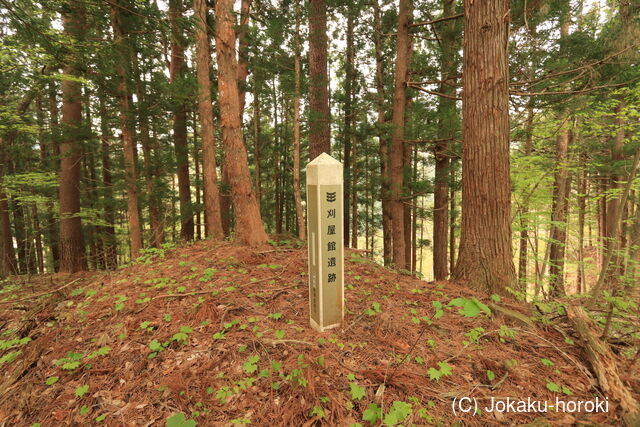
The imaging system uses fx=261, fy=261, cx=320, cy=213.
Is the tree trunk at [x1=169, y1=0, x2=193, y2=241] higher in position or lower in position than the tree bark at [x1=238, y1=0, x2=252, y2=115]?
lower

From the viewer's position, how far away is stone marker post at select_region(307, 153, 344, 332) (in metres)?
3.11

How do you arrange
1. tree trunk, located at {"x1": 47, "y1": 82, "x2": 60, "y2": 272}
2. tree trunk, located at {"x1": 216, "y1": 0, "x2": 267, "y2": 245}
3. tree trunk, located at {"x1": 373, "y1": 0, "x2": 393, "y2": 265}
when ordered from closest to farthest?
tree trunk, located at {"x1": 216, "y1": 0, "x2": 267, "y2": 245}
tree trunk, located at {"x1": 47, "y1": 82, "x2": 60, "y2": 272}
tree trunk, located at {"x1": 373, "y1": 0, "x2": 393, "y2": 265}

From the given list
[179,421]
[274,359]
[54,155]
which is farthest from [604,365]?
[54,155]

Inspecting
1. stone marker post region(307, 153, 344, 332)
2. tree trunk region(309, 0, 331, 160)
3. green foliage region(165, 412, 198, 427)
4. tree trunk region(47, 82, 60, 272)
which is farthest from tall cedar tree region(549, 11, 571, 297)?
tree trunk region(47, 82, 60, 272)

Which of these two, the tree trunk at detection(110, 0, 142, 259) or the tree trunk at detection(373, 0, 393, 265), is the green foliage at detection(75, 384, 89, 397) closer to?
the tree trunk at detection(110, 0, 142, 259)

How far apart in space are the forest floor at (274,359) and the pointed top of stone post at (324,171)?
5.97 ft

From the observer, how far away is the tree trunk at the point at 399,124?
659 cm

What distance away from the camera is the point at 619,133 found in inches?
365

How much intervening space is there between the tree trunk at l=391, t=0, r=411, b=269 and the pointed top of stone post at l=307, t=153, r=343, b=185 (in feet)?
14.4

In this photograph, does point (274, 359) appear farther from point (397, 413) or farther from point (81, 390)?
point (81, 390)

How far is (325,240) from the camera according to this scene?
10.3 feet

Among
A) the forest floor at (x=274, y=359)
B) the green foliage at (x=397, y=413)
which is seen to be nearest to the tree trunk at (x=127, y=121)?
the forest floor at (x=274, y=359)

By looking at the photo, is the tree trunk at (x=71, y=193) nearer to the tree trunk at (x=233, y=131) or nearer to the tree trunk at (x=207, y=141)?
the tree trunk at (x=207, y=141)

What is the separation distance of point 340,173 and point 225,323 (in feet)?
7.70
